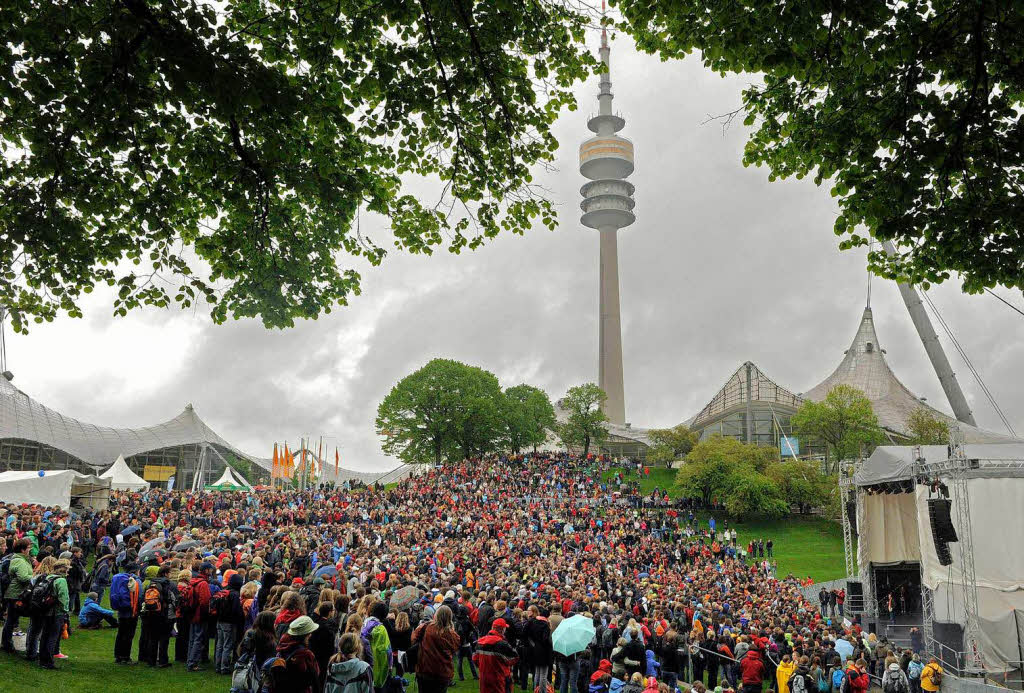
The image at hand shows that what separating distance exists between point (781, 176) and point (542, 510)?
25989 mm

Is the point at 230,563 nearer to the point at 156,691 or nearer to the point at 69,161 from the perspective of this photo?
the point at 156,691

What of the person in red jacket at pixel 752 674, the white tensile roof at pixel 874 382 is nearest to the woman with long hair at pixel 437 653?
the person in red jacket at pixel 752 674

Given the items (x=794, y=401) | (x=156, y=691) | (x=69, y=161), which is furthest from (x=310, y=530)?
(x=794, y=401)

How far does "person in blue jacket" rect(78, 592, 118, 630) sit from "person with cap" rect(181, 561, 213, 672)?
2405 millimetres

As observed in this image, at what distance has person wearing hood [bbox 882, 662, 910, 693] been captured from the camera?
1145 centimetres

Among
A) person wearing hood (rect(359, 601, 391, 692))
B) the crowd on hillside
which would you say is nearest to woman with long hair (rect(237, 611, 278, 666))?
the crowd on hillside

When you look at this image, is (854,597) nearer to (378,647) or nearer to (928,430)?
(378,647)

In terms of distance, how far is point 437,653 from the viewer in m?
7.23

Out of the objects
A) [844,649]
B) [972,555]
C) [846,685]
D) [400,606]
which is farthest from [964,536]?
[400,606]

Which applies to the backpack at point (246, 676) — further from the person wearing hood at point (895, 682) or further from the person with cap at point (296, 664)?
the person wearing hood at point (895, 682)

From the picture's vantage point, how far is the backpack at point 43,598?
25.9 feet

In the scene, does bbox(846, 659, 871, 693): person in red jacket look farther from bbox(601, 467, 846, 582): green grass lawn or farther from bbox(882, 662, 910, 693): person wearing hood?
bbox(601, 467, 846, 582): green grass lawn

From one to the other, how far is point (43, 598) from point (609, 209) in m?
104

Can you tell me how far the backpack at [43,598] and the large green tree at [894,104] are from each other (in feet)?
28.3
